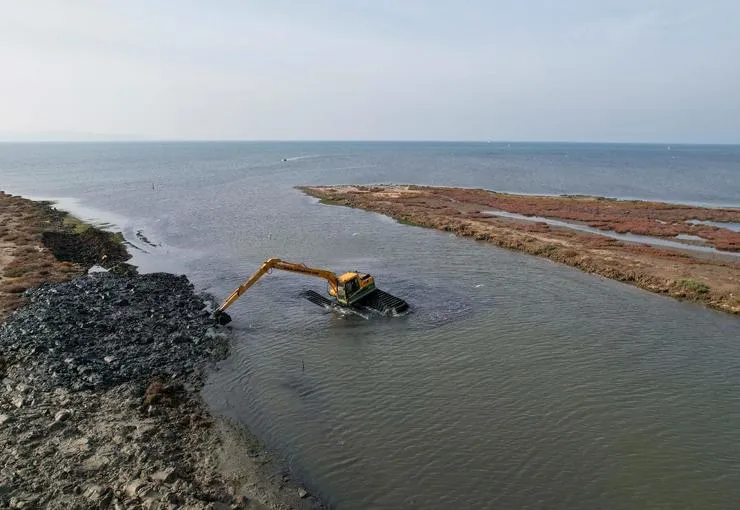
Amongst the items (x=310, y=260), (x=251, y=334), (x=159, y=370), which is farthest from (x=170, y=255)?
(x=159, y=370)

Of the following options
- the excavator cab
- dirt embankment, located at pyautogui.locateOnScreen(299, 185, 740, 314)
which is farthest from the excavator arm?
dirt embankment, located at pyautogui.locateOnScreen(299, 185, 740, 314)

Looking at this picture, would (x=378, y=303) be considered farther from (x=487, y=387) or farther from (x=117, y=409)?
(x=117, y=409)

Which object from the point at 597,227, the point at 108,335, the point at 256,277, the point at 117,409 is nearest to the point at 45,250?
the point at 108,335

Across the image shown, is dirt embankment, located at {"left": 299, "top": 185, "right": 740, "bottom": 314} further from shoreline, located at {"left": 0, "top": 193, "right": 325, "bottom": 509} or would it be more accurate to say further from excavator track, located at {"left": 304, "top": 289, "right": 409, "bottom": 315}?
shoreline, located at {"left": 0, "top": 193, "right": 325, "bottom": 509}

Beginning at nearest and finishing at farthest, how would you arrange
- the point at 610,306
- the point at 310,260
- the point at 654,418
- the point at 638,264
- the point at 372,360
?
the point at 654,418, the point at 372,360, the point at 610,306, the point at 638,264, the point at 310,260

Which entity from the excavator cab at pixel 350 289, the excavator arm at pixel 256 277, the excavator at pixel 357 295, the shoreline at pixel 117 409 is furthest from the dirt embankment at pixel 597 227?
the shoreline at pixel 117 409

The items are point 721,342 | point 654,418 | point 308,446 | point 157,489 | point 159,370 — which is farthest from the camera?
point 721,342

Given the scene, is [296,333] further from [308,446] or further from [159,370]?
[308,446]
